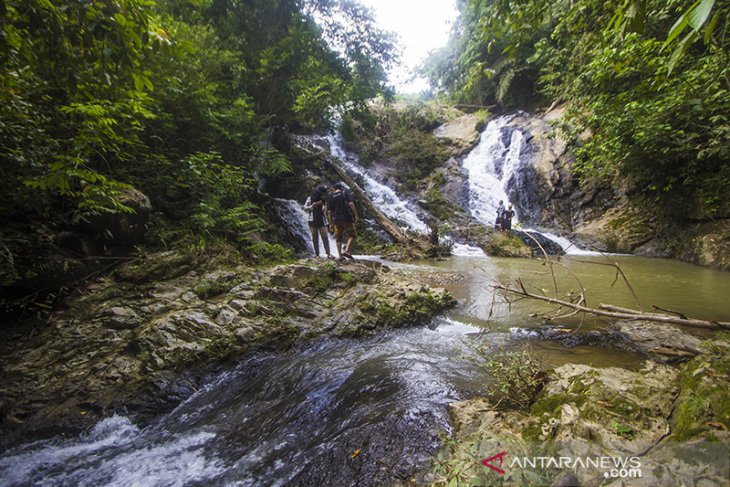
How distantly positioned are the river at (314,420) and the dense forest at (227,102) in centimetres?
189

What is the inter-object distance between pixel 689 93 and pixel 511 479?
9294 mm

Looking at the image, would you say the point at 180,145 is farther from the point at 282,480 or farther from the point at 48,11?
the point at 282,480

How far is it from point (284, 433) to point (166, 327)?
1882 millimetres

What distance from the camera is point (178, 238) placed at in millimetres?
5156

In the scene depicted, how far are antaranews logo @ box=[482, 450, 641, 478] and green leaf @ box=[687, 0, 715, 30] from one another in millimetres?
1647

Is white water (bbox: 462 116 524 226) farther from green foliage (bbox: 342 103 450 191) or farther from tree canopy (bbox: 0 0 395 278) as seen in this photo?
tree canopy (bbox: 0 0 395 278)

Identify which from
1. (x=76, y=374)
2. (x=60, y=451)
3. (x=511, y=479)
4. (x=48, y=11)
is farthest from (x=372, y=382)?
(x=48, y=11)

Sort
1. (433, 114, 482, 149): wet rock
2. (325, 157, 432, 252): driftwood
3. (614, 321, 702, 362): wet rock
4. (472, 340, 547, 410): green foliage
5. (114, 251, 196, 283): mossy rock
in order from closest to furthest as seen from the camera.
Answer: (472, 340, 547, 410): green foliage → (614, 321, 702, 362): wet rock → (114, 251, 196, 283): mossy rock → (325, 157, 432, 252): driftwood → (433, 114, 482, 149): wet rock

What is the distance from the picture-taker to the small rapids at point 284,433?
6.54ft

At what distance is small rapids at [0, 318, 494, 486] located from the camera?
1.99 m

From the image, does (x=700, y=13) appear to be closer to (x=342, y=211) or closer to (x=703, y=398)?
(x=703, y=398)

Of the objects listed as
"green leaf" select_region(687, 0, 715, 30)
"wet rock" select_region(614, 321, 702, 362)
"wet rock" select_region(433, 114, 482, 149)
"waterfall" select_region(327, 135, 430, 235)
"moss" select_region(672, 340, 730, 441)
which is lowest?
"wet rock" select_region(614, 321, 702, 362)

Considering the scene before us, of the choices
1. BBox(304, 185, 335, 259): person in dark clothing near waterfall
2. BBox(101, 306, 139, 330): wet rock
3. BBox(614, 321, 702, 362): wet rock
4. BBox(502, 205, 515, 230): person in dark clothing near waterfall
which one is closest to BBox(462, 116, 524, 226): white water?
BBox(502, 205, 515, 230): person in dark clothing near waterfall

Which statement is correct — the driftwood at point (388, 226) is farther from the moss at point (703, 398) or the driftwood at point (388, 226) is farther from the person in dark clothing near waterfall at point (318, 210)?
the moss at point (703, 398)
